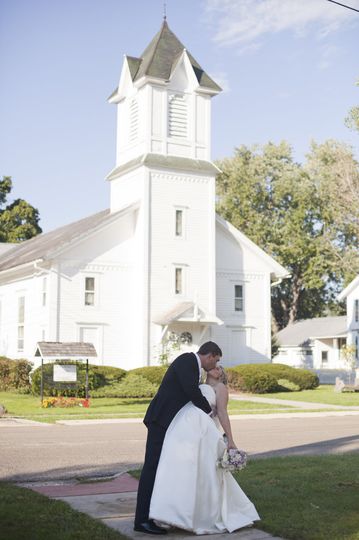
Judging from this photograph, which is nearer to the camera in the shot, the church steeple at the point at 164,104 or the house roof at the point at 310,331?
the church steeple at the point at 164,104

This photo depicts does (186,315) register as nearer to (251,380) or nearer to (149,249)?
(149,249)

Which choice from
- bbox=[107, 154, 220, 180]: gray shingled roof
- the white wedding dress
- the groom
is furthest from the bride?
bbox=[107, 154, 220, 180]: gray shingled roof

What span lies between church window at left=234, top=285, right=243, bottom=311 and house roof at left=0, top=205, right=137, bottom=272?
7.68 metres

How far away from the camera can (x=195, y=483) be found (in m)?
7.84

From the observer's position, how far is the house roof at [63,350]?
89.4ft

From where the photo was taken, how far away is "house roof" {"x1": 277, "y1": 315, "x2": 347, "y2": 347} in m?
73.2

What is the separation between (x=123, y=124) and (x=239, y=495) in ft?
112

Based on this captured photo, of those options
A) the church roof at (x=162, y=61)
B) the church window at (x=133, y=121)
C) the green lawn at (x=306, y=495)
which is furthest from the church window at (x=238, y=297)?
the green lawn at (x=306, y=495)

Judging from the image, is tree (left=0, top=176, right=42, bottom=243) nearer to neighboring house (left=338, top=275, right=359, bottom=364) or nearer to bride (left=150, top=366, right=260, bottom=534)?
neighboring house (left=338, top=275, right=359, bottom=364)

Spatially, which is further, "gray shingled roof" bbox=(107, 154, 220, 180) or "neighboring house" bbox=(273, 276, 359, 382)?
"neighboring house" bbox=(273, 276, 359, 382)

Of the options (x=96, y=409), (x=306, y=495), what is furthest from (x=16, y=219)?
(x=306, y=495)

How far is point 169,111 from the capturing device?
39.1 metres

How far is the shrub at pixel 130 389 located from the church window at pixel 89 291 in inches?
252

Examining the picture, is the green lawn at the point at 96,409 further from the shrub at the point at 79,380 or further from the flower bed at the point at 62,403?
the shrub at the point at 79,380
